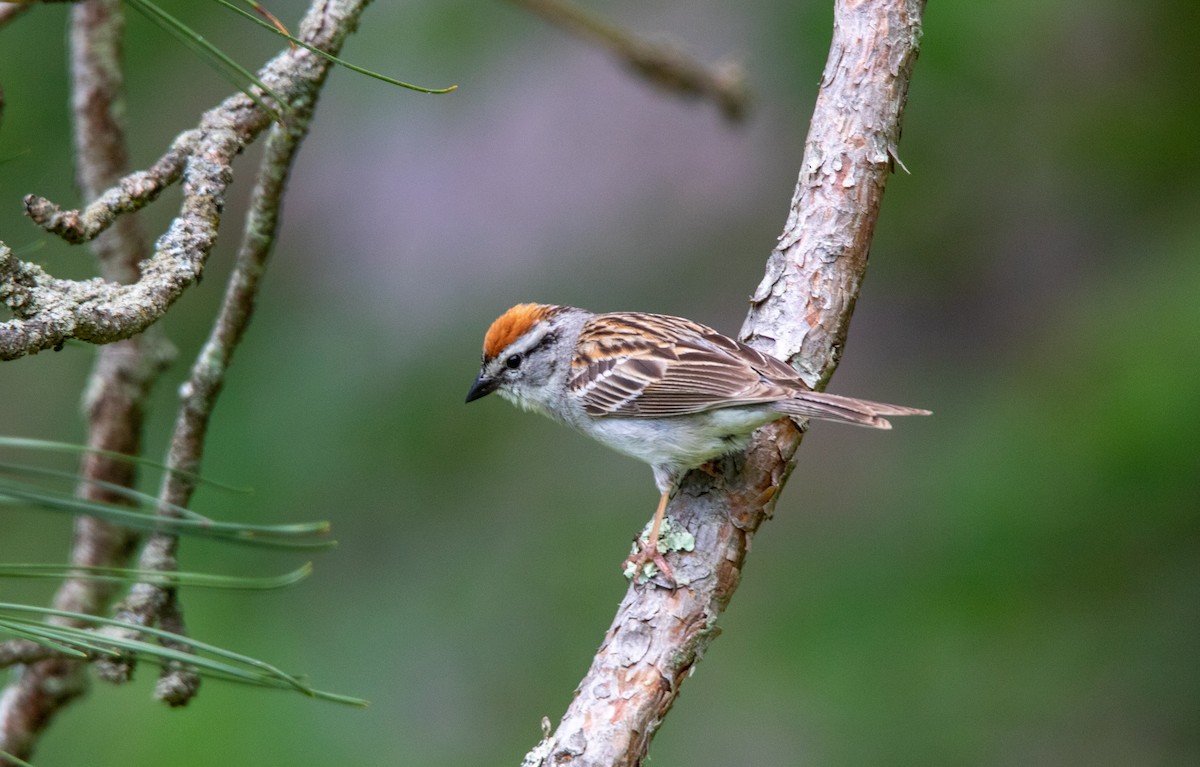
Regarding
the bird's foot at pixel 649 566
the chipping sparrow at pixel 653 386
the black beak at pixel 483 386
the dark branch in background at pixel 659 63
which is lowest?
the bird's foot at pixel 649 566

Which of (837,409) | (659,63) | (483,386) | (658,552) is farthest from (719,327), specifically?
(658,552)

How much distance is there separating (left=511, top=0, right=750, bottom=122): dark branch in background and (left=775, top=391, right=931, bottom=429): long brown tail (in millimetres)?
2182

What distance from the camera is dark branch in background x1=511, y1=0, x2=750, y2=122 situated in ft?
15.0

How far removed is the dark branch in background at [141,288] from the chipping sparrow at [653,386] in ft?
4.13

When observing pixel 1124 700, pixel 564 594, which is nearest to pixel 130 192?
pixel 564 594

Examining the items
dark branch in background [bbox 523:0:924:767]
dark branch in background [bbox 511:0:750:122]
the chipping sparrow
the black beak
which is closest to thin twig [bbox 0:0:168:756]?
the black beak

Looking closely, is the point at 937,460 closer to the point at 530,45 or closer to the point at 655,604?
the point at 655,604

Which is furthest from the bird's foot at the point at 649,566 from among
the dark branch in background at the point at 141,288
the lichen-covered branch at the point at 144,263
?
the lichen-covered branch at the point at 144,263

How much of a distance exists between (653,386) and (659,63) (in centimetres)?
173

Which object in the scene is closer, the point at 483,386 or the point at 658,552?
the point at 658,552

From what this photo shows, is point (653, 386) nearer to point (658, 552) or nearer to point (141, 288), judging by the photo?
point (658, 552)

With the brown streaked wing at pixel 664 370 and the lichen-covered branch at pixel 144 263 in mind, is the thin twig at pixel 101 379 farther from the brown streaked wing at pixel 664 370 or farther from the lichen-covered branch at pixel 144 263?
the brown streaked wing at pixel 664 370

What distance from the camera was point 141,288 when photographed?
2.05m

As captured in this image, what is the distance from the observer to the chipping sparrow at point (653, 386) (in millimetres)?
3115
